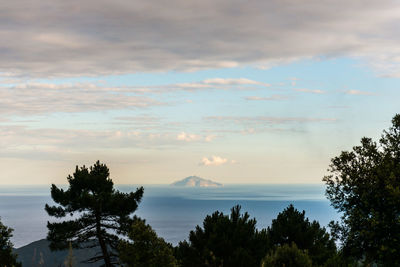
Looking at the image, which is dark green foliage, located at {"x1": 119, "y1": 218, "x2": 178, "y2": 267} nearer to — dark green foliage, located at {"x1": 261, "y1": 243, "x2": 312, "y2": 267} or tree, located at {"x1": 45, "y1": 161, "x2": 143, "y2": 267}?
dark green foliage, located at {"x1": 261, "y1": 243, "x2": 312, "y2": 267}

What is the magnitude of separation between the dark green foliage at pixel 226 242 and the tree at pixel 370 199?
240 inches

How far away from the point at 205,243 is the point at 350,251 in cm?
1014

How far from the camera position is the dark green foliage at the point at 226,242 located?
27.3m

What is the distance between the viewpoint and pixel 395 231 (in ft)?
91.5

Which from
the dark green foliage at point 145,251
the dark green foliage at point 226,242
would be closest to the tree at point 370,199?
the dark green foliage at point 226,242

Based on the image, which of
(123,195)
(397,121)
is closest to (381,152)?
(397,121)

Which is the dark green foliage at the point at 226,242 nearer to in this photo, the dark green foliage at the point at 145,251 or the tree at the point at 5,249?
the dark green foliage at the point at 145,251

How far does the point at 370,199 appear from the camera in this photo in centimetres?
2906

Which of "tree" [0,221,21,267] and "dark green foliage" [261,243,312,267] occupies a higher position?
"dark green foliage" [261,243,312,267]

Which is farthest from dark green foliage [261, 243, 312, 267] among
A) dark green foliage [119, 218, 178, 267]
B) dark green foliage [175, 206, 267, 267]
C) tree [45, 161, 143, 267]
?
tree [45, 161, 143, 267]

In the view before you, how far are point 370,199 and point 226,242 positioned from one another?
10.1m

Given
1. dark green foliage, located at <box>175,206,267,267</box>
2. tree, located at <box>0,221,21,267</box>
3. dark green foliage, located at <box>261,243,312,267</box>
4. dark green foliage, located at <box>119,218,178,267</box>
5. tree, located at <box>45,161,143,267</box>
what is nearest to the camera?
dark green foliage, located at <box>261,243,312,267</box>

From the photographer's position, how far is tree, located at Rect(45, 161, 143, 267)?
36.4m

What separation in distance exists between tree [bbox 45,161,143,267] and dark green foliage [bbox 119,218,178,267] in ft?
43.8
